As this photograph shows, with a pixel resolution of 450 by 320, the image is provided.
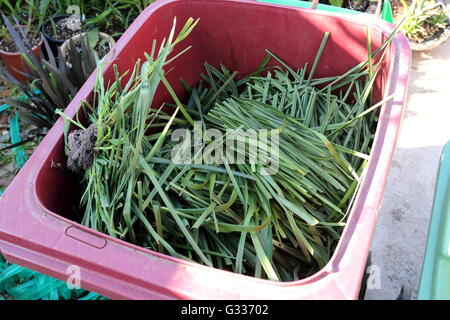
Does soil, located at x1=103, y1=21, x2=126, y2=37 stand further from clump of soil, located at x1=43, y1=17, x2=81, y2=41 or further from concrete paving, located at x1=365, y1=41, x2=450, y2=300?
concrete paving, located at x1=365, y1=41, x2=450, y2=300

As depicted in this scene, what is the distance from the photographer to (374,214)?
3.14 ft

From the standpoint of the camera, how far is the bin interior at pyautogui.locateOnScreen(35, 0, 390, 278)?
4.56ft

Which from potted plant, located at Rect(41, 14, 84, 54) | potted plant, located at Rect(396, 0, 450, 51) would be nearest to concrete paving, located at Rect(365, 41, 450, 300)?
potted plant, located at Rect(396, 0, 450, 51)

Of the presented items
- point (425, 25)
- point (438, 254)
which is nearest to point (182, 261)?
point (438, 254)

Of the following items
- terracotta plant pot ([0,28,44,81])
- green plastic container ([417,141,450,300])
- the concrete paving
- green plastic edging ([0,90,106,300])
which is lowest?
green plastic edging ([0,90,106,300])

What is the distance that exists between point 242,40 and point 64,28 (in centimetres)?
121

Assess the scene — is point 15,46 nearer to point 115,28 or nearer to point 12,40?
point 12,40

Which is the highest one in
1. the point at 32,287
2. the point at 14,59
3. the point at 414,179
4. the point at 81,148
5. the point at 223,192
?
the point at 81,148

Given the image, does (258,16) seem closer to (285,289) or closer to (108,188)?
(108,188)

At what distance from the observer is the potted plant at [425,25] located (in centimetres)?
235

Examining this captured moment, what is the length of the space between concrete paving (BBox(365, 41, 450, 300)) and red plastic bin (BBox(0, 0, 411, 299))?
0.63 metres

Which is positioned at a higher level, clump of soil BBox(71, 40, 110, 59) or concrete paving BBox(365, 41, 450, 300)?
clump of soil BBox(71, 40, 110, 59)

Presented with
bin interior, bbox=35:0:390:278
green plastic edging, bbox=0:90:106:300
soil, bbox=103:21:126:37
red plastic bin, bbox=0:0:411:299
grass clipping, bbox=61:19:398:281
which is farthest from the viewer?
soil, bbox=103:21:126:37

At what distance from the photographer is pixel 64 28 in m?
2.38
